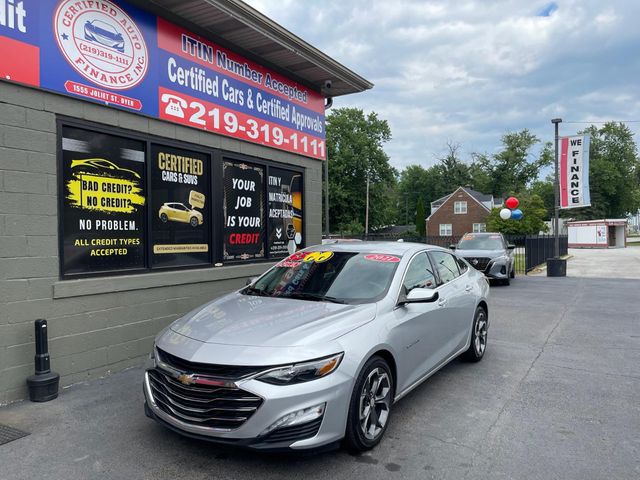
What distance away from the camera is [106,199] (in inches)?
223

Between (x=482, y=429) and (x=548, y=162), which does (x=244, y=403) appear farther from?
(x=548, y=162)

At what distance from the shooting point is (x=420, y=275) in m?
4.66

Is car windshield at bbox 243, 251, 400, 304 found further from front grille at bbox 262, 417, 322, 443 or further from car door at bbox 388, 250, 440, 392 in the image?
front grille at bbox 262, 417, 322, 443

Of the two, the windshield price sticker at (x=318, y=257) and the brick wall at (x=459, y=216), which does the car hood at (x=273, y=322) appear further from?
the brick wall at (x=459, y=216)

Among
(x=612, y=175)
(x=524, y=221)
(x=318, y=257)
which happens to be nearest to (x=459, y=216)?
(x=524, y=221)

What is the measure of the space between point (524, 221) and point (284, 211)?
4682 cm

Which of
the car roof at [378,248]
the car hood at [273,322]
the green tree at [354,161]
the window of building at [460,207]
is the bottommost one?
the car hood at [273,322]

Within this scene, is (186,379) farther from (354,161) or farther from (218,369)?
(354,161)

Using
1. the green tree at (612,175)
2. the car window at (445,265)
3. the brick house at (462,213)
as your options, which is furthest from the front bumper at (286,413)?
the green tree at (612,175)

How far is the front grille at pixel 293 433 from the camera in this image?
2939mm

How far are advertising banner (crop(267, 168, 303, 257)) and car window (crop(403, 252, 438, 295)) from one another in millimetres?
4151

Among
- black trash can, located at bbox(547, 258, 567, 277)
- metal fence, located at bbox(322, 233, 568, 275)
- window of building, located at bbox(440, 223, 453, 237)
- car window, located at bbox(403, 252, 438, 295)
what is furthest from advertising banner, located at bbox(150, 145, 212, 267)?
window of building, located at bbox(440, 223, 453, 237)

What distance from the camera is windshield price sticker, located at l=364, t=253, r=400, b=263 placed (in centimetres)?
452

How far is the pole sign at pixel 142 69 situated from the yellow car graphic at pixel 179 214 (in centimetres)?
119
